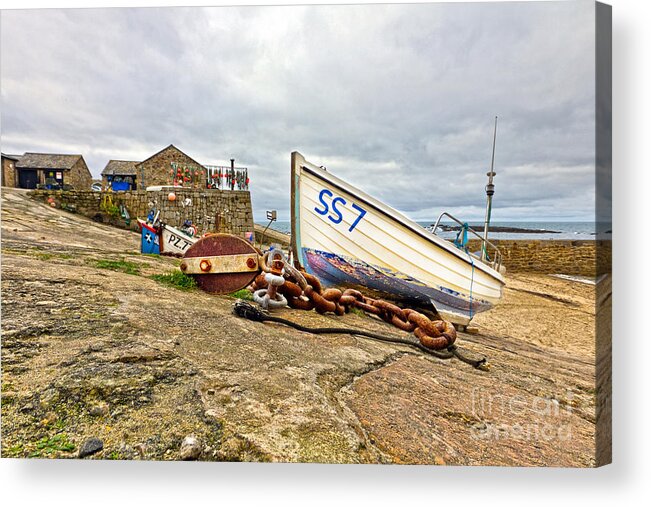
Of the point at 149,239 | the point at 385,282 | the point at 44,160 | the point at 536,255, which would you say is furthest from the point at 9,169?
the point at 536,255

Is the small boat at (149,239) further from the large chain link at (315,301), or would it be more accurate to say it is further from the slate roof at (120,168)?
the large chain link at (315,301)

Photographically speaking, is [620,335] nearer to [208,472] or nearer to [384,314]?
[384,314]

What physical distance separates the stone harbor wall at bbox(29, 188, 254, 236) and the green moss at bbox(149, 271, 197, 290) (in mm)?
579

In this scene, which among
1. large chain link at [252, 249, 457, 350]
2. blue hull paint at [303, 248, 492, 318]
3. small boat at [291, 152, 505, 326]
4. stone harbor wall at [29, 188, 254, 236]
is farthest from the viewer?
stone harbor wall at [29, 188, 254, 236]

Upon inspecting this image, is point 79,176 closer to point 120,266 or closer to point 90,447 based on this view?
point 120,266

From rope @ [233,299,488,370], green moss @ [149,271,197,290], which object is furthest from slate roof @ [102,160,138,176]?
rope @ [233,299,488,370]

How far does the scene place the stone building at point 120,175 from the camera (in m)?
2.86

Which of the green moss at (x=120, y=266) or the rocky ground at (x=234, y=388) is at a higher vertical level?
the green moss at (x=120, y=266)

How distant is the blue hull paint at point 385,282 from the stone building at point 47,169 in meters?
2.03

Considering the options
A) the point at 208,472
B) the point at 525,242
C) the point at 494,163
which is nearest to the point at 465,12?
the point at 494,163

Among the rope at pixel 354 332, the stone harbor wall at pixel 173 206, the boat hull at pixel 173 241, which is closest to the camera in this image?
the rope at pixel 354 332

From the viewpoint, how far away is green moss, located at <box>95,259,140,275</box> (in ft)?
8.63

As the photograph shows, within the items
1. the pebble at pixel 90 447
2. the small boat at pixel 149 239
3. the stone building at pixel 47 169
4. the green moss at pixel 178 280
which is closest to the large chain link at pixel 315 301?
the green moss at pixel 178 280

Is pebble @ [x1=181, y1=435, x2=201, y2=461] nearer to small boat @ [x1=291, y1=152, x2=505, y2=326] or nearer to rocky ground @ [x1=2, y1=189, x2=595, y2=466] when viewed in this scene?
rocky ground @ [x1=2, y1=189, x2=595, y2=466]
